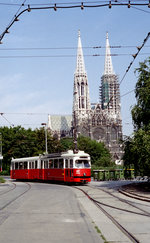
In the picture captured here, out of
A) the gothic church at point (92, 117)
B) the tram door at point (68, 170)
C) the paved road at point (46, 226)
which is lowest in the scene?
the paved road at point (46, 226)

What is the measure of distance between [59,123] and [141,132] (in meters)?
156

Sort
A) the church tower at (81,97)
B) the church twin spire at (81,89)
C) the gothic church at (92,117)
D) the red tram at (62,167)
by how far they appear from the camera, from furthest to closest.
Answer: the church twin spire at (81,89) → the church tower at (81,97) → the gothic church at (92,117) → the red tram at (62,167)

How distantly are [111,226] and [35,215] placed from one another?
3131 millimetres

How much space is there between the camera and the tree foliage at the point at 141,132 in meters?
18.4

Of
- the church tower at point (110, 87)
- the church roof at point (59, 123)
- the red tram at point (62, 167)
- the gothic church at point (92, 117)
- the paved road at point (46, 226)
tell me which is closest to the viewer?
the paved road at point (46, 226)

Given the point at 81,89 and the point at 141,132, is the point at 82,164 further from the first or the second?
the point at 81,89

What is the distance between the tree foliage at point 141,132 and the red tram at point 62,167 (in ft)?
25.0

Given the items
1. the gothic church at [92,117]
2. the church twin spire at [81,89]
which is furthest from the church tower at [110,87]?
the church twin spire at [81,89]

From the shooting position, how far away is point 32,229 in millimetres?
8344

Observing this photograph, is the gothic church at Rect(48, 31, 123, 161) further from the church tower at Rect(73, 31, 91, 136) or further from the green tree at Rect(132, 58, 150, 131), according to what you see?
the green tree at Rect(132, 58, 150, 131)

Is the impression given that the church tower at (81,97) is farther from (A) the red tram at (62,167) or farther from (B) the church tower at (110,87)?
(A) the red tram at (62,167)

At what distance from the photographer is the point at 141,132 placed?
18719mm

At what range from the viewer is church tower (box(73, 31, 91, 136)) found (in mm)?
142875

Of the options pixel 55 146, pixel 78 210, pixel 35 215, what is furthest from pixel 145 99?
pixel 55 146
